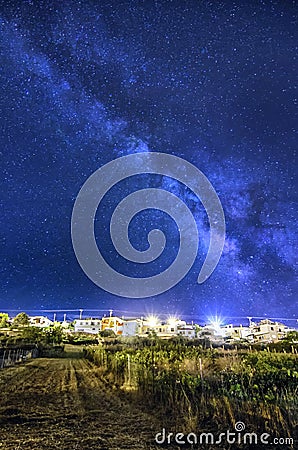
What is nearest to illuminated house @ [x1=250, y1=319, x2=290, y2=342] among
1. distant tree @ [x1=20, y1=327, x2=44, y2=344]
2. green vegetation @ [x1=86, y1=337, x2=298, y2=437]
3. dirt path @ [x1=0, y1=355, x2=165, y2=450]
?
distant tree @ [x1=20, y1=327, x2=44, y2=344]

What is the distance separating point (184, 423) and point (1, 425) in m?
2.52

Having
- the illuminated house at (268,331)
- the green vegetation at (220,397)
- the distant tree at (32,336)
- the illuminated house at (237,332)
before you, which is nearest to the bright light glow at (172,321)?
the illuminated house at (237,332)

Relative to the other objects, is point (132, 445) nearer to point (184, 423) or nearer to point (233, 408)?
point (184, 423)

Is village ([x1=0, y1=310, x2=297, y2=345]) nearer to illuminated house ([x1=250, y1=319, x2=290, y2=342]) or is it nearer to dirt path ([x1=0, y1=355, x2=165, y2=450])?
illuminated house ([x1=250, y1=319, x2=290, y2=342])

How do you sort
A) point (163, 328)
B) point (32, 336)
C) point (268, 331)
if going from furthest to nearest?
point (163, 328), point (268, 331), point (32, 336)

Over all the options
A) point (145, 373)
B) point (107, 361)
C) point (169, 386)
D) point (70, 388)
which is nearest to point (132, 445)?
point (169, 386)

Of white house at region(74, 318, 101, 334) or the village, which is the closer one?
the village

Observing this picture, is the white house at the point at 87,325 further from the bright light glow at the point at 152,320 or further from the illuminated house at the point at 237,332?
the illuminated house at the point at 237,332

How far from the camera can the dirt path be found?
12.6 ft

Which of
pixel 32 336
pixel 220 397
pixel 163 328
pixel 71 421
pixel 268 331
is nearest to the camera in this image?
pixel 71 421

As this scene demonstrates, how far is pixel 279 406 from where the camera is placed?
5039mm

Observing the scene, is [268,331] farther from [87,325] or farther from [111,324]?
[87,325]

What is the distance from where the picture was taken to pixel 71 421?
15.7 ft

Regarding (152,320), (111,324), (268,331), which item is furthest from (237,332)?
(111,324)
